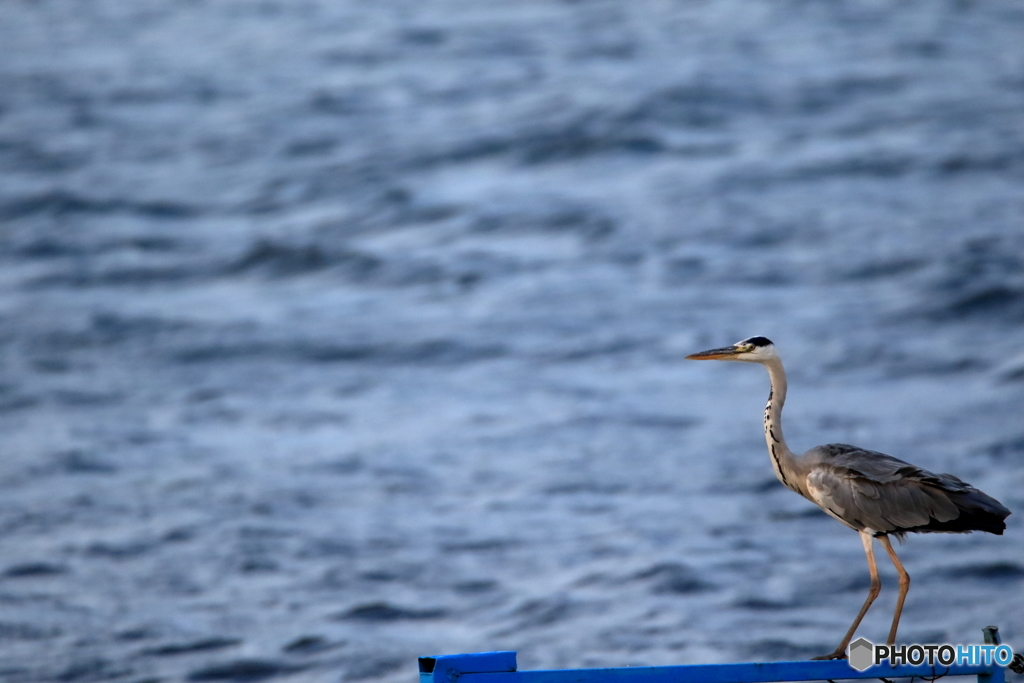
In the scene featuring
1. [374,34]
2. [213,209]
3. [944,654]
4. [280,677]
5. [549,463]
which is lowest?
[944,654]

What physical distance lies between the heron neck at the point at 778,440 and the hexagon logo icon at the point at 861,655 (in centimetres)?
108

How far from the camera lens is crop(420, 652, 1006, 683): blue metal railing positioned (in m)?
4.91

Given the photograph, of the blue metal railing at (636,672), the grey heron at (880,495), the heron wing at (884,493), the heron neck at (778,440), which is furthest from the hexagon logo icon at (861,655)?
the heron neck at (778,440)

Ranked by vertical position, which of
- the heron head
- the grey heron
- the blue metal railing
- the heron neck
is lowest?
the blue metal railing

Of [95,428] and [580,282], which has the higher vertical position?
[580,282]

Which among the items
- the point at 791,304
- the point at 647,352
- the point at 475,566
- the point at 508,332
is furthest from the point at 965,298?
the point at 475,566

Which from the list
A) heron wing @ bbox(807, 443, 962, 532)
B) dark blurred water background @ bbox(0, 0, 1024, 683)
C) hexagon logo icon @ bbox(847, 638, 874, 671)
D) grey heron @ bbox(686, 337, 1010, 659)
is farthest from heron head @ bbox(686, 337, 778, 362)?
dark blurred water background @ bbox(0, 0, 1024, 683)

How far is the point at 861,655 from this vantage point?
5.08 meters

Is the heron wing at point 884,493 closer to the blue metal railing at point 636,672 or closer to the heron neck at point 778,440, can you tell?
the heron neck at point 778,440

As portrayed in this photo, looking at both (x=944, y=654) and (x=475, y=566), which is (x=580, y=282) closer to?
(x=475, y=566)

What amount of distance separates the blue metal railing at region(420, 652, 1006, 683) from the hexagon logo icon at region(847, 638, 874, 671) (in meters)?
0.03

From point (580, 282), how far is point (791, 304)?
282 cm

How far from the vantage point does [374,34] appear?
2667cm

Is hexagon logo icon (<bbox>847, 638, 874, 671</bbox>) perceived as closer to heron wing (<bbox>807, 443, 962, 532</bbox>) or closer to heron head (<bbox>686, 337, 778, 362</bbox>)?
heron wing (<bbox>807, 443, 962, 532</bbox>)
